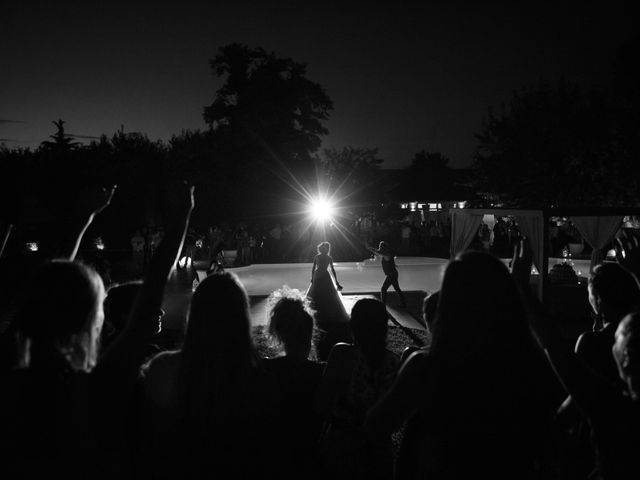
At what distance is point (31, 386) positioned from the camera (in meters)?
1.48

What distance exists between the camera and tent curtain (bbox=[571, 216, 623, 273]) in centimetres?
1217

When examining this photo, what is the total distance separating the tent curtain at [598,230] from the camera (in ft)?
39.9

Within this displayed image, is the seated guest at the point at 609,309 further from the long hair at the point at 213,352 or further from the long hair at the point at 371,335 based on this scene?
the long hair at the point at 213,352

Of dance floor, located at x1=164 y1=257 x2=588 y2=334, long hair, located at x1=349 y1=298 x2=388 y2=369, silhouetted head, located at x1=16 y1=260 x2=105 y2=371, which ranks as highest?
silhouetted head, located at x1=16 y1=260 x2=105 y2=371

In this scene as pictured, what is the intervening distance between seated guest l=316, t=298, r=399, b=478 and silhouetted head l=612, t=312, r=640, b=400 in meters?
1.13

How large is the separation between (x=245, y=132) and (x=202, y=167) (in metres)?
3.69

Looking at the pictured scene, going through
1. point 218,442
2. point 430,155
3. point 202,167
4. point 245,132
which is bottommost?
point 218,442

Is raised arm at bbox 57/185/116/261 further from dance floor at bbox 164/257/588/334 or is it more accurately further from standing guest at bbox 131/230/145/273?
standing guest at bbox 131/230/145/273

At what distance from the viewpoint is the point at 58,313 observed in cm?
154

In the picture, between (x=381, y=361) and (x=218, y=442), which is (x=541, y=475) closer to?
(x=381, y=361)

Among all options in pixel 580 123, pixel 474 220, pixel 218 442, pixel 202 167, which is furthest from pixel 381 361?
pixel 202 167

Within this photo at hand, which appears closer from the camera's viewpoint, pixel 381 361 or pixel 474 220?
pixel 381 361

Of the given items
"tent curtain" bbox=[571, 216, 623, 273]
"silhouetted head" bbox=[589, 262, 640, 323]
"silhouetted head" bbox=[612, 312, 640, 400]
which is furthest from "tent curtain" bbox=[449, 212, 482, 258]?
"silhouetted head" bbox=[612, 312, 640, 400]

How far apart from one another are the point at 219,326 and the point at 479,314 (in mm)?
958
